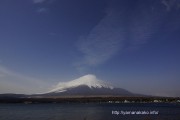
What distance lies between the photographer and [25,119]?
83.6m

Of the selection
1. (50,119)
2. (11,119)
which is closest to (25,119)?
(11,119)

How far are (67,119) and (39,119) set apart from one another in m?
9.81

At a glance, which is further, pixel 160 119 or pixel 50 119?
pixel 50 119

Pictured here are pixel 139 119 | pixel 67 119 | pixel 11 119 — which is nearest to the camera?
pixel 139 119

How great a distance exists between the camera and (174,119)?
2800 inches

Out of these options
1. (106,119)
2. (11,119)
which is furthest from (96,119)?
(11,119)

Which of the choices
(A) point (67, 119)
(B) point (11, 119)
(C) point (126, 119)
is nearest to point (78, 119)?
(A) point (67, 119)

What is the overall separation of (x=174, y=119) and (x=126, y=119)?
1223 centimetres

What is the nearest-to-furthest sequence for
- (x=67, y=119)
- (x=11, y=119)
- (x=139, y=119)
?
(x=139, y=119), (x=67, y=119), (x=11, y=119)

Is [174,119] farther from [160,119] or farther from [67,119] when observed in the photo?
[67,119]

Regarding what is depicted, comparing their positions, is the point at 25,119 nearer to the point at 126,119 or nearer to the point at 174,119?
the point at 126,119

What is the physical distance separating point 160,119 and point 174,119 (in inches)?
140

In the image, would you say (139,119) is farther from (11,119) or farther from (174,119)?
(11,119)

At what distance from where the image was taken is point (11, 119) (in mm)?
83125
